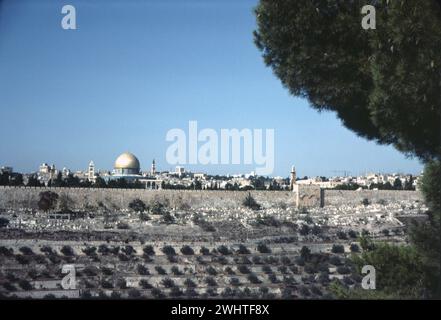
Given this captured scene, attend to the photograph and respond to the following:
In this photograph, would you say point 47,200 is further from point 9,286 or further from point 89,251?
point 9,286

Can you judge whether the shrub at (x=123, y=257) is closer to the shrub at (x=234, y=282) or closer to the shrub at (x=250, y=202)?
the shrub at (x=234, y=282)

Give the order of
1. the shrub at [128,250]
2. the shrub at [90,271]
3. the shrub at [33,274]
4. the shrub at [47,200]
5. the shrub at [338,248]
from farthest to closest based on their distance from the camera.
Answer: the shrub at [47,200], the shrub at [128,250], the shrub at [338,248], the shrub at [90,271], the shrub at [33,274]

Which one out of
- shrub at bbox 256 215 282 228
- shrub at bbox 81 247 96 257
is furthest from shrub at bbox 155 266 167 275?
shrub at bbox 256 215 282 228

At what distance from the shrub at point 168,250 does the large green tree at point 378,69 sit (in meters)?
6.09

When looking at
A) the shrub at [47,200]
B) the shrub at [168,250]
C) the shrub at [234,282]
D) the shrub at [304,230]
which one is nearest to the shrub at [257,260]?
the shrub at [234,282]

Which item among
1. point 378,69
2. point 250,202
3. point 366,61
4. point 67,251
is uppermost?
point 366,61

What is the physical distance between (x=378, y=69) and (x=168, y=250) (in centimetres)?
708

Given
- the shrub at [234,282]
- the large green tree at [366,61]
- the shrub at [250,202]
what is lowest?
the shrub at [234,282]

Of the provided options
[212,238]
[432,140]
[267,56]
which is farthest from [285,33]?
[212,238]

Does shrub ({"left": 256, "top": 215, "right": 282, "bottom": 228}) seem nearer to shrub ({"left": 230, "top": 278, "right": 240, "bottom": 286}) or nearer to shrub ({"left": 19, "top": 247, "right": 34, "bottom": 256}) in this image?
shrub ({"left": 230, "top": 278, "right": 240, "bottom": 286})

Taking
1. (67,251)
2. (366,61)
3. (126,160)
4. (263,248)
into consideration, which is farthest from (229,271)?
(366,61)

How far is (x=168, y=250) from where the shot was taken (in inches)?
402

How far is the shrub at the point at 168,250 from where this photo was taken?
10.1 m
